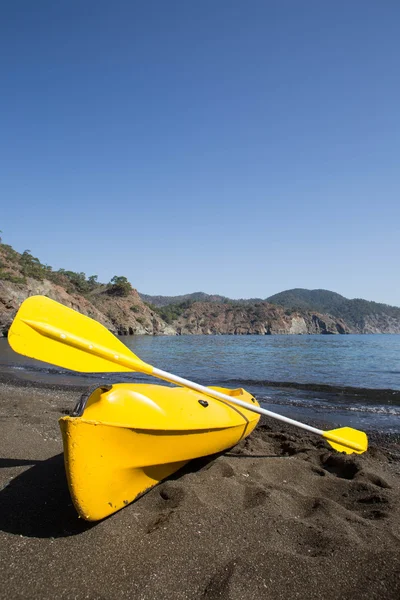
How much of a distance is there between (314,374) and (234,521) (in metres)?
11.5

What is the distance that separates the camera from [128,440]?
2.59 metres

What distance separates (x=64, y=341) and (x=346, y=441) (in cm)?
365

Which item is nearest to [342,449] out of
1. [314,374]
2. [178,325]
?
[314,374]

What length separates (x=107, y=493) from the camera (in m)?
2.45

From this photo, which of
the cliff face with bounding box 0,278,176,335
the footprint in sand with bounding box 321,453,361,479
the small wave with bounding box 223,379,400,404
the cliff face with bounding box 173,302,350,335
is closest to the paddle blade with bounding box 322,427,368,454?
the footprint in sand with bounding box 321,453,361,479

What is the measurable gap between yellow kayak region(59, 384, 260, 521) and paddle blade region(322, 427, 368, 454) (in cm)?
159

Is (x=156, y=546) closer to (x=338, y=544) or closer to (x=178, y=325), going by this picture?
(x=338, y=544)

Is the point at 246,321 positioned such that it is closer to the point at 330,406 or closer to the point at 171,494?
Result: the point at 330,406

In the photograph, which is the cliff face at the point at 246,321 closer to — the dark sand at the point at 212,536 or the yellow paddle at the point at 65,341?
the dark sand at the point at 212,536

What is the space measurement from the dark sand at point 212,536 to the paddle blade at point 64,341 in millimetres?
1093

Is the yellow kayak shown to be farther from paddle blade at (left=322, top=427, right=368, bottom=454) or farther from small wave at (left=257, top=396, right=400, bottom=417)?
small wave at (left=257, top=396, right=400, bottom=417)

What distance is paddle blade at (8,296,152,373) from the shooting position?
278 cm

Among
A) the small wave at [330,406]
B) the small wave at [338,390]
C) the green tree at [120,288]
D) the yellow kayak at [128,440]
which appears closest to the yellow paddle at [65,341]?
the yellow kayak at [128,440]

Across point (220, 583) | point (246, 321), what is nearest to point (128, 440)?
point (220, 583)
